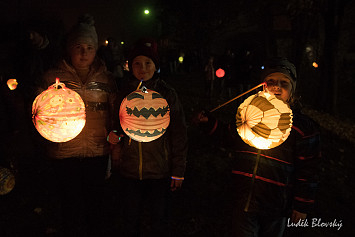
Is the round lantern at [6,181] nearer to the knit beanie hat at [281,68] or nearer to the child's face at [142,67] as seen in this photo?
the child's face at [142,67]

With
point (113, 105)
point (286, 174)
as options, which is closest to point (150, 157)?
point (113, 105)

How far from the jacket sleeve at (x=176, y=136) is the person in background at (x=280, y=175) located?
0.26m

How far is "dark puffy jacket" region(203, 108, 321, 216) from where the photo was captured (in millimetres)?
2434

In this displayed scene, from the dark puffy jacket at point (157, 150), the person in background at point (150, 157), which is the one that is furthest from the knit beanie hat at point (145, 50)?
the dark puffy jacket at point (157, 150)

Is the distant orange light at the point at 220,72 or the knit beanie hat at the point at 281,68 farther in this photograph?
the distant orange light at the point at 220,72

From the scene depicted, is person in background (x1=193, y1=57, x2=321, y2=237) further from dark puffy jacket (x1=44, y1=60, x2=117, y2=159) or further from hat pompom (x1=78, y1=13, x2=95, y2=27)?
hat pompom (x1=78, y1=13, x2=95, y2=27)

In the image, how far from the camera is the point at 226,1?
66.4 feet

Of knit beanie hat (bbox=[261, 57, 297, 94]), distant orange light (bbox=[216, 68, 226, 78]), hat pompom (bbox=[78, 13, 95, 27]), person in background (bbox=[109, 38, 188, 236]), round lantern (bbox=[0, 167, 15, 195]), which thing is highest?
distant orange light (bbox=[216, 68, 226, 78])

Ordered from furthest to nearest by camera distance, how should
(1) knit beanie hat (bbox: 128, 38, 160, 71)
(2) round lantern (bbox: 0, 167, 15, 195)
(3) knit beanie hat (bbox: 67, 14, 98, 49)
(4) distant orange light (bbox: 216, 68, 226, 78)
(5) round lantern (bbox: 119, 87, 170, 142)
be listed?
1. (4) distant orange light (bbox: 216, 68, 226, 78)
2. (2) round lantern (bbox: 0, 167, 15, 195)
3. (3) knit beanie hat (bbox: 67, 14, 98, 49)
4. (1) knit beanie hat (bbox: 128, 38, 160, 71)
5. (5) round lantern (bbox: 119, 87, 170, 142)

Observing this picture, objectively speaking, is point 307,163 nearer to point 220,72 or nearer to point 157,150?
point 157,150

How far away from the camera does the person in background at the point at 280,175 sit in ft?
8.00

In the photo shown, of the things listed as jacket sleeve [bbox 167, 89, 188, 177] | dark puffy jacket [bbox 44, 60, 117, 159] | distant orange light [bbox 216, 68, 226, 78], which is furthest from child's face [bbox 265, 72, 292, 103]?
distant orange light [bbox 216, 68, 226, 78]

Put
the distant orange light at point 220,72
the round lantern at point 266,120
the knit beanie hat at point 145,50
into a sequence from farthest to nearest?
the distant orange light at point 220,72 → the knit beanie hat at point 145,50 → the round lantern at point 266,120

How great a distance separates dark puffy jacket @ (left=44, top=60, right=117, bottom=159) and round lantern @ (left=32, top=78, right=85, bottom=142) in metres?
0.33
